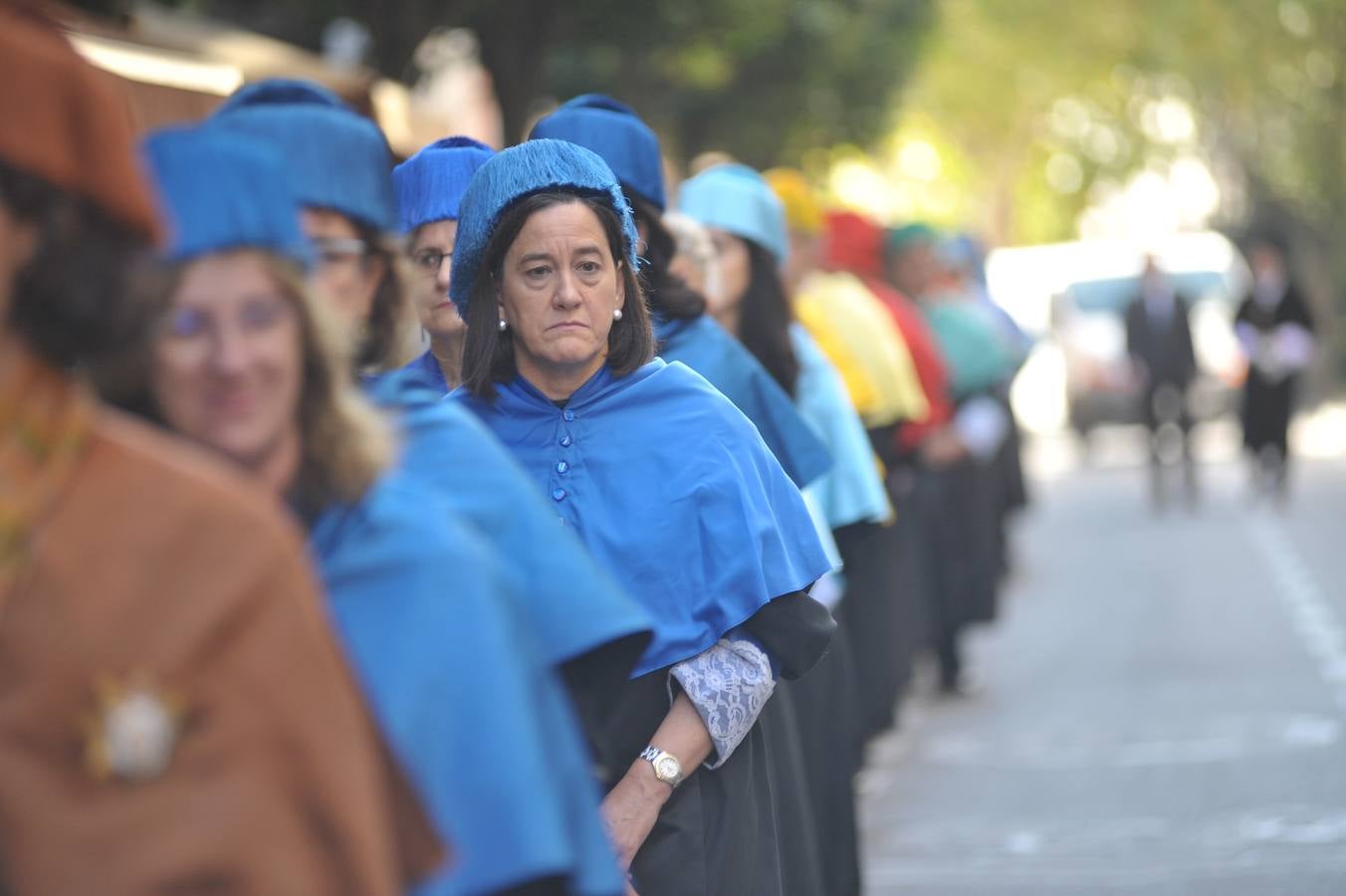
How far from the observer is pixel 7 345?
2535mm

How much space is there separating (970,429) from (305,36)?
842 cm

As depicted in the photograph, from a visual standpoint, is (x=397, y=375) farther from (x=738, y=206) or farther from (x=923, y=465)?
(x=923, y=465)

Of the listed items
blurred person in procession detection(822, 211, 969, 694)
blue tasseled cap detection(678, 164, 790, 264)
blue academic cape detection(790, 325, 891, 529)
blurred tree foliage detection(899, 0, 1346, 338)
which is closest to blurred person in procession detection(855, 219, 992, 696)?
blurred person in procession detection(822, 211, 969, 694)

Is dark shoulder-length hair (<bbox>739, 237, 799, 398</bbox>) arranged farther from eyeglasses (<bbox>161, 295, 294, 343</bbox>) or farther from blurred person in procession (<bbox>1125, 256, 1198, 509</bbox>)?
blurred person in procession (<bbox>1125, 256, 1198, 509</bbox>)

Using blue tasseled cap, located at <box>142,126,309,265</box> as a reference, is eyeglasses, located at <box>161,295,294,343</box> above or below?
below

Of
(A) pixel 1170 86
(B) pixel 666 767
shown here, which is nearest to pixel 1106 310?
(A) pixel 1170 86

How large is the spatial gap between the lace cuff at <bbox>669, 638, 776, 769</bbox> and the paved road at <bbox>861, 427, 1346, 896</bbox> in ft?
12.1

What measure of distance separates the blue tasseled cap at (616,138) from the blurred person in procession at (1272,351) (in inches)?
660

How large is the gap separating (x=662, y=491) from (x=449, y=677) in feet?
5.78

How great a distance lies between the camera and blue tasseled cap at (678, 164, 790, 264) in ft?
23.5

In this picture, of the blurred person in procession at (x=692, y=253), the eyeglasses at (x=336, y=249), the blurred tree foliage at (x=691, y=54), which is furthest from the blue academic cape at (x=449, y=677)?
the blurred tree foliage at (x=691, y=54)

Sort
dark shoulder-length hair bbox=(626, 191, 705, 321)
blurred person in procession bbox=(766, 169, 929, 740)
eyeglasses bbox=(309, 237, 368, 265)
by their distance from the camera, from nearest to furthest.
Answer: eyeglasses bbox=(309, 237, 368, 265) → dark shoulder-length hair bbox=(626, 191, 705, 321) → blurred person in procession bbox=(766, 169, 929, 740)

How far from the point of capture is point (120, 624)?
2416 mm

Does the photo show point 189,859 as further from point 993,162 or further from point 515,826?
point 993,162
